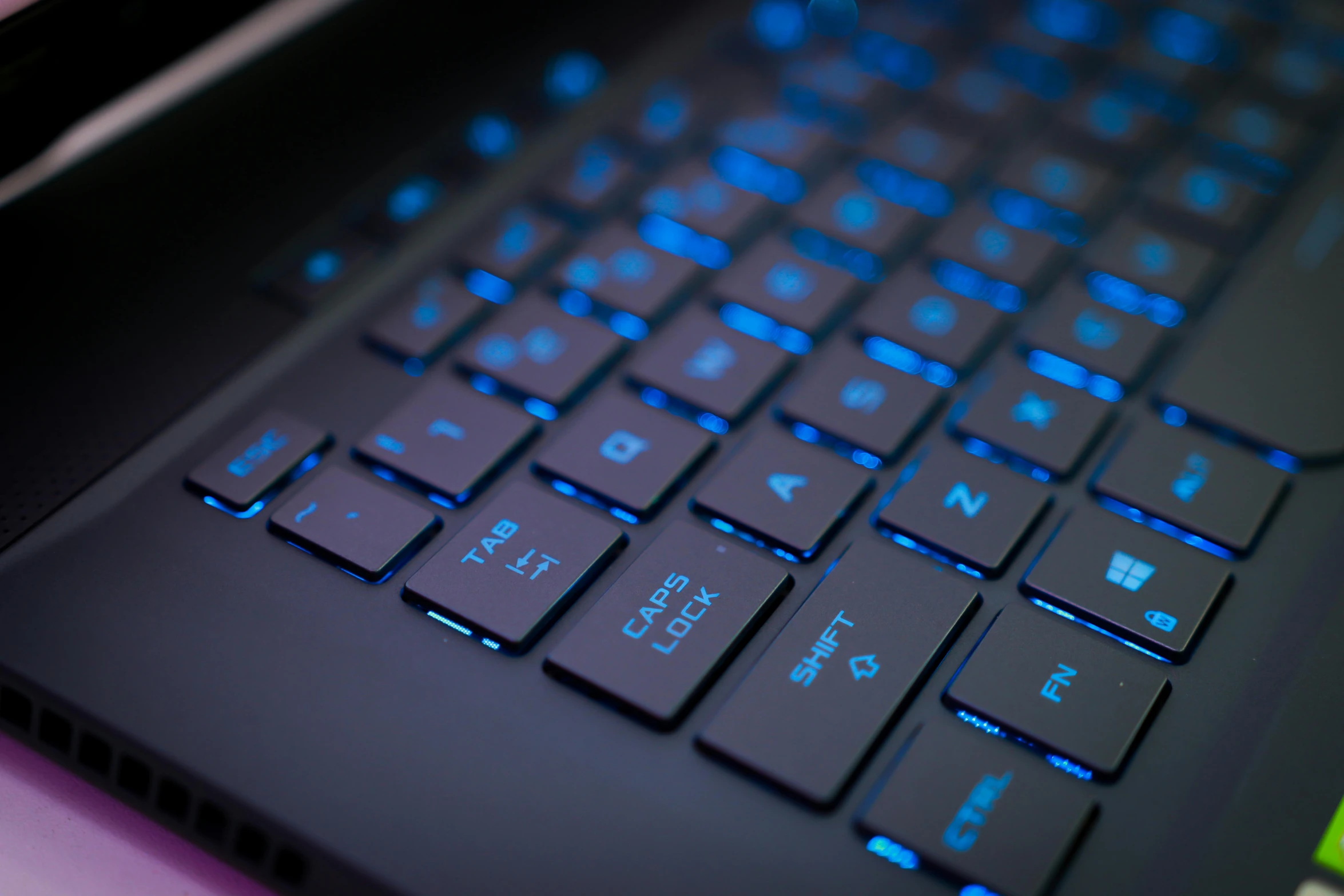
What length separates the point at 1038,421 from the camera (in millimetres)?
504

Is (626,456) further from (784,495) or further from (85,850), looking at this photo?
(85,850)

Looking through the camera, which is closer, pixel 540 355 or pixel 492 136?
pixel 540 355

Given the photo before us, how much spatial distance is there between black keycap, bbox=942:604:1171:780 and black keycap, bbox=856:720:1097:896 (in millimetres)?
10

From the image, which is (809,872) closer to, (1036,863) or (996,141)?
(1036,863)

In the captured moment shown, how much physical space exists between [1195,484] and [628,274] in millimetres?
279

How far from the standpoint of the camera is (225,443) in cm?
48

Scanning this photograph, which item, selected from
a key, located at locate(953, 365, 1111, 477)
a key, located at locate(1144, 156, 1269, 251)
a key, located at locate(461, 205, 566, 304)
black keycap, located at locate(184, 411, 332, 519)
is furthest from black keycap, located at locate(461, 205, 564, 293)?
a key, located at locate(1144, 156, 1269, 251)

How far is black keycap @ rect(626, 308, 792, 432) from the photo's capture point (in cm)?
51

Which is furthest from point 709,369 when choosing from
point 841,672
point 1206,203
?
point 1206,203

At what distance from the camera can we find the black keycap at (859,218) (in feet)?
1.95

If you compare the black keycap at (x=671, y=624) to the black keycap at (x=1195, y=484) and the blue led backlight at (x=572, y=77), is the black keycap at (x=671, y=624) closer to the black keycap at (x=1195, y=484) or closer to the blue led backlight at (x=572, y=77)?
the black keycap at (x=1195, y=484)

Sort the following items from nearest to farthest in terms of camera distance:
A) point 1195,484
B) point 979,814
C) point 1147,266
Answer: point 979,814 → point 1195,484 → point 1147,266

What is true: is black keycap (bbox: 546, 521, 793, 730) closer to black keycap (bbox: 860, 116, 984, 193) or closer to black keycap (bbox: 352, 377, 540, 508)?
black keycap (bbox: 352, 377, 540, 508)

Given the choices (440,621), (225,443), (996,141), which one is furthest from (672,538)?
(996,141)
